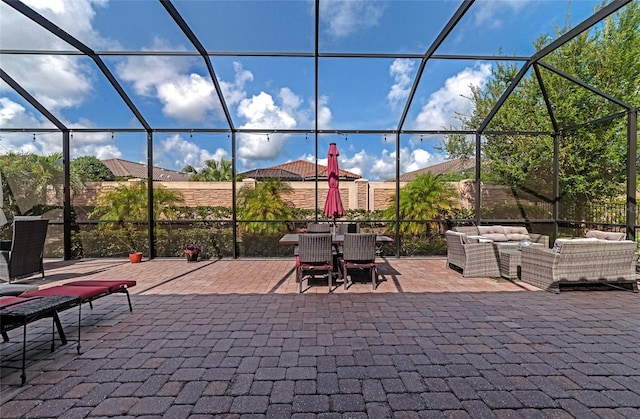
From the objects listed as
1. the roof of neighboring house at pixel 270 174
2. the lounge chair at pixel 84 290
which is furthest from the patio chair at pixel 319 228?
the lounge chair at pixel 84 290

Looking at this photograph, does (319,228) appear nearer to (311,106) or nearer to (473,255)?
(311,106)

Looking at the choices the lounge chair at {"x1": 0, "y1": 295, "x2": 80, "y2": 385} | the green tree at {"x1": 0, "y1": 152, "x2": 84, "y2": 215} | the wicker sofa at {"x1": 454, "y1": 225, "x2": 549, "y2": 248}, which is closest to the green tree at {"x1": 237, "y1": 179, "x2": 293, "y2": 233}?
the wicker sofa at {"x1": 454, "y1": 225, "x2": 549, "y2": 248}

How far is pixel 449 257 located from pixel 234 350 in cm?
492

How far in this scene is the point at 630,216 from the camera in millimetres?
5613

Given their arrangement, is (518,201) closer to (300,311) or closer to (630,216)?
(630,216)

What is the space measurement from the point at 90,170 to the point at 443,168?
9.12 metres

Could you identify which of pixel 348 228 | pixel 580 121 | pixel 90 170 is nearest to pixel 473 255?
pixel 348 228

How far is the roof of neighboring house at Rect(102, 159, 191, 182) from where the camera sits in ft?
24.8

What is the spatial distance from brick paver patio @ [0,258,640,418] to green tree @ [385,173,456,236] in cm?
307

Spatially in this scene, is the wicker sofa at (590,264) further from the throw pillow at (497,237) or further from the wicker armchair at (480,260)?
the throw pillow at (497,237)

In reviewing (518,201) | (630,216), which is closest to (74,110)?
(518,201)

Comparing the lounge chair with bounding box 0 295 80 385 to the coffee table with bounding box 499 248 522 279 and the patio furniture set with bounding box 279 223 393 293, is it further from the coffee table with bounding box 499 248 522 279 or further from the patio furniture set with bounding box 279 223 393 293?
the coffee table with bounding box 499 248 522 279

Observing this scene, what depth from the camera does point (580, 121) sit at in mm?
7504

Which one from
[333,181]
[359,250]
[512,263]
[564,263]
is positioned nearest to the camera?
[564,263]
